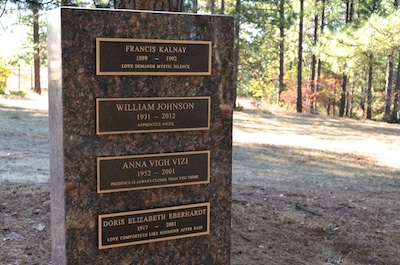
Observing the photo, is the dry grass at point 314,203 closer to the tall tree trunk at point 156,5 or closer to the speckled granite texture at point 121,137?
the speckled granite texture at point 121,137

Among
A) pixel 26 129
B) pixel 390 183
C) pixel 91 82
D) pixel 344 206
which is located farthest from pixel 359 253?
pixel 26 129

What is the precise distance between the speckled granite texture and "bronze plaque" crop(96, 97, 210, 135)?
0.13 ft

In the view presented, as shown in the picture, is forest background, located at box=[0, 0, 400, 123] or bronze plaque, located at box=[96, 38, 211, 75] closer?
bronze plaque, located at box=[96, 38, 211, 75]

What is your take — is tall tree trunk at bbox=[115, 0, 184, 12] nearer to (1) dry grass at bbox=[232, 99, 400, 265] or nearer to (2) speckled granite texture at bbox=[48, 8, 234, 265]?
(2) speckled granite texture at bbox=[48, 8, 234, 265]

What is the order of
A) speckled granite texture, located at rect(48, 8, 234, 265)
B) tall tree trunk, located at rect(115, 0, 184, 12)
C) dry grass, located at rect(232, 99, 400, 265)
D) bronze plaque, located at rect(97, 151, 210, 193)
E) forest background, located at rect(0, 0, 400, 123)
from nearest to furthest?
speckled granite texture, located at rect(48, 8, 234, 265)
bronze plaque, located at rect(97, 151, 210, 193)
tall tree trunk, located at rect(115, 0, 184, 12)
dry grass, located at rect(232, 99, 400, 265)
forest background, located at rect(0, 0, 400, 123)

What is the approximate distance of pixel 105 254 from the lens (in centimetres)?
330

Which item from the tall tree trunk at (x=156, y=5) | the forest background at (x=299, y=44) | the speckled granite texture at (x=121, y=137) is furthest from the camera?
the forest background at (x=299, y=44)

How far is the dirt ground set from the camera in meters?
4.81

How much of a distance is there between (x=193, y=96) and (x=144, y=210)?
0.85 m

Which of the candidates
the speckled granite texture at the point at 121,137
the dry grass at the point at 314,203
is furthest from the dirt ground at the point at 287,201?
the speckled granite texture at the point at 121,137

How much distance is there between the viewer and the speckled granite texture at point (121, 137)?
306 cm

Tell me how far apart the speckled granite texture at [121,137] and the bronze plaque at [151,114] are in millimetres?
40

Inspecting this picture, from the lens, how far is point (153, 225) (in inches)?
Answer: 134

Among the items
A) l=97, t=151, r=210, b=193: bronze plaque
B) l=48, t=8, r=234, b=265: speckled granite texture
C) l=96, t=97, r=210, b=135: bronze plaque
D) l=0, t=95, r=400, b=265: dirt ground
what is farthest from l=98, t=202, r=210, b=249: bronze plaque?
l=0, t=95, r=400, b=265: dirt ground
